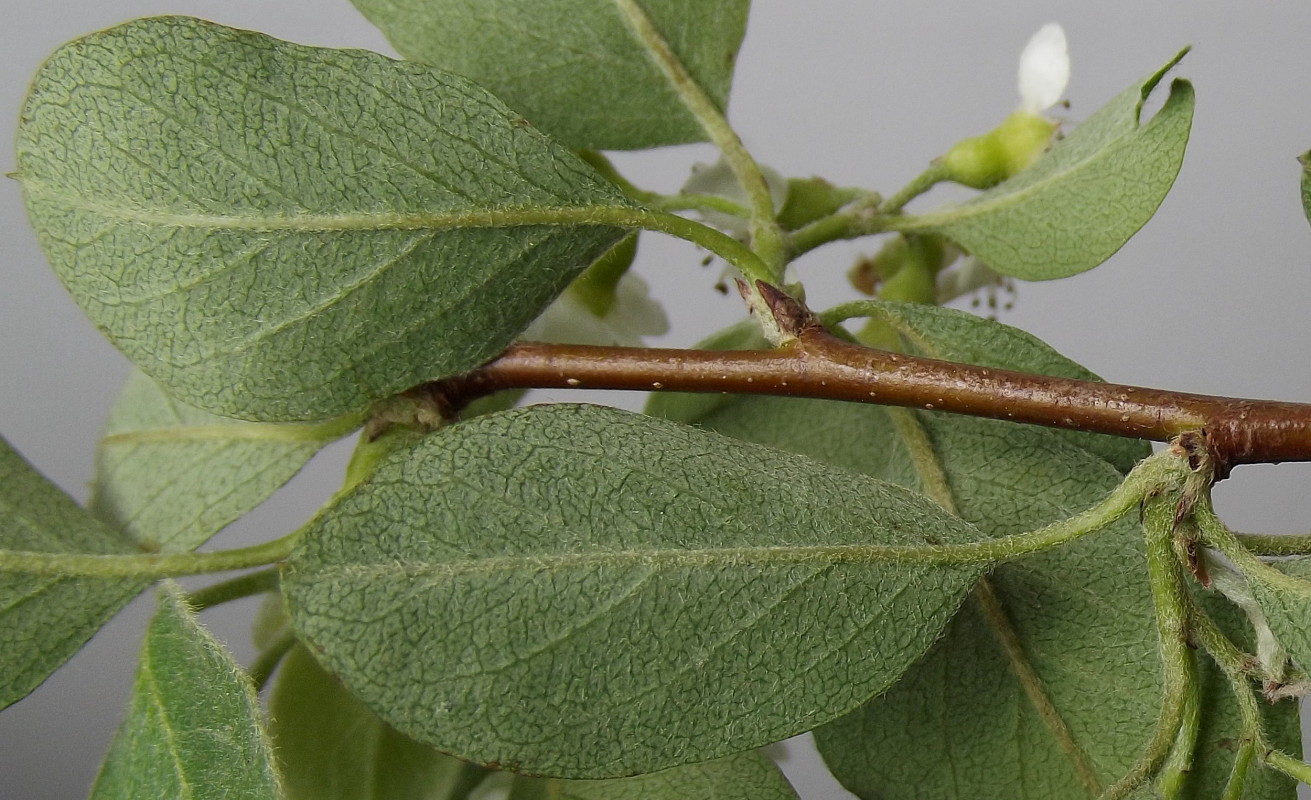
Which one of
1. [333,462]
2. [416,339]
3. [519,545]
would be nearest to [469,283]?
[416,339]

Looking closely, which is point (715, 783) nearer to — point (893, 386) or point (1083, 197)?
point (893, 386)

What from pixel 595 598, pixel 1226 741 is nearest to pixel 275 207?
pixel 595 598

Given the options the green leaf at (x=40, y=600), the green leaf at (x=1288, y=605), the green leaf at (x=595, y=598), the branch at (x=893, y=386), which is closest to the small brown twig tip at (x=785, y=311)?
Result: the branch at (x=893, y=386)

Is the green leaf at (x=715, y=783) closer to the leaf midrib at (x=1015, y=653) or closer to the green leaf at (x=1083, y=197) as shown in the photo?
the leaf midrib at (x=1015, y=653)

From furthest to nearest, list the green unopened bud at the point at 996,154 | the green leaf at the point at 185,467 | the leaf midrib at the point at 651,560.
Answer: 1. the green unopened bud at the point at 996,154
2. the green leaf at the point at 185,467
3. the leaf midrib at the point at 651,560

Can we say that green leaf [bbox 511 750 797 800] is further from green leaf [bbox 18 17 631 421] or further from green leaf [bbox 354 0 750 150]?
green leaf [bbox 354 0 750 150]

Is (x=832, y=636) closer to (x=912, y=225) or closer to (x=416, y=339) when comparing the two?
(x=416, y=339)
